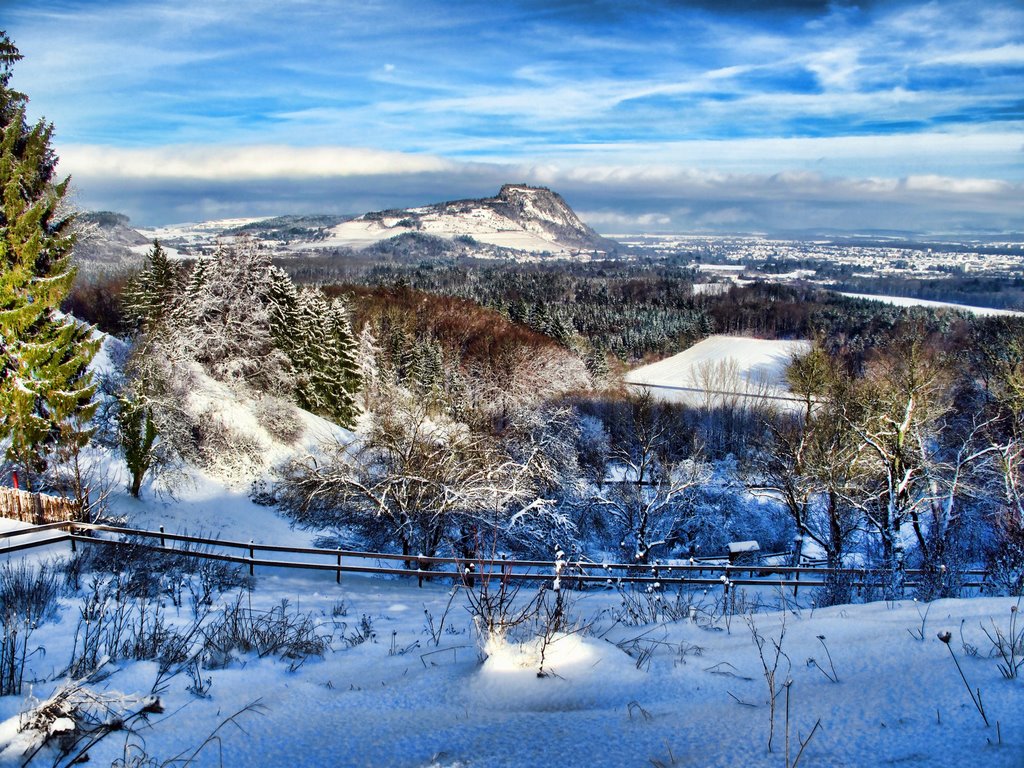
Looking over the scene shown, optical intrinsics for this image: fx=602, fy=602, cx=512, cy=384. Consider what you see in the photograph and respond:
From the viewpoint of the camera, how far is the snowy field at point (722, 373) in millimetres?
62656

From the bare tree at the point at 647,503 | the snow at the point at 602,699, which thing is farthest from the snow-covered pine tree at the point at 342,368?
the snow at the point at 602,699

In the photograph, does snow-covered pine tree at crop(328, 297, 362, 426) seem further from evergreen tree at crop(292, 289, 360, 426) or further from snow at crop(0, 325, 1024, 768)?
snow at crop(0, 325, 1024, 768)

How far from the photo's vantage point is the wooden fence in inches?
616

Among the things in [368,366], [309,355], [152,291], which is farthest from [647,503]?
[152,291]

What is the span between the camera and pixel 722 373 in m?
61.9

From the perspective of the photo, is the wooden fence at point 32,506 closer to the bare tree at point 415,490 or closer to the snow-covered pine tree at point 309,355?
the bare tree at point 415,490

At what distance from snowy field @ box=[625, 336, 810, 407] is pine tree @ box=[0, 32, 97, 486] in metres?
45.9

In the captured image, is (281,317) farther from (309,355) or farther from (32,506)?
(32,506)

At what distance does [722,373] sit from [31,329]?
55885 millimetres

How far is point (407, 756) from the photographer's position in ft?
10.0

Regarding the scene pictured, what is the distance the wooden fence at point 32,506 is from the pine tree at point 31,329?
16.2 ft

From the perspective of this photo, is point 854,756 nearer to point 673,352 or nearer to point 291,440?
point 291,440

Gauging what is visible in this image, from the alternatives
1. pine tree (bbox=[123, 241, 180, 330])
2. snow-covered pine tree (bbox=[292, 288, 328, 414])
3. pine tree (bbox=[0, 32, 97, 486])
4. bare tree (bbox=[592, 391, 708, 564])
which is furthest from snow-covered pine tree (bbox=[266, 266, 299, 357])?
bare tree (bbox=[592, 391, 708, 564])

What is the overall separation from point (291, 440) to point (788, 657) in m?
35.4
